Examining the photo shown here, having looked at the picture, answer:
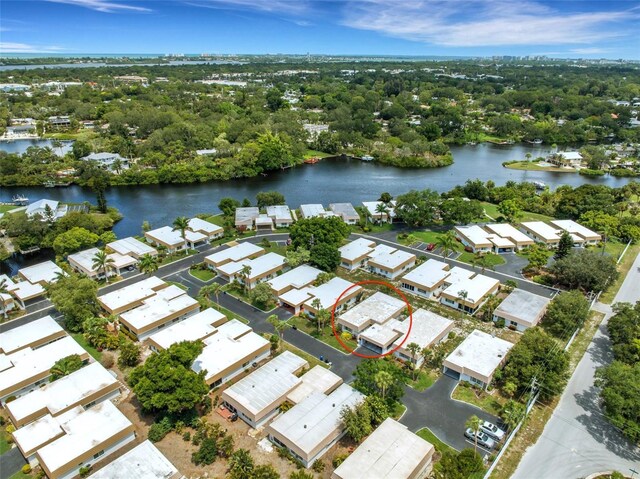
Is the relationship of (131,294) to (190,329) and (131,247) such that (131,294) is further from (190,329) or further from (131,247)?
(131,247)

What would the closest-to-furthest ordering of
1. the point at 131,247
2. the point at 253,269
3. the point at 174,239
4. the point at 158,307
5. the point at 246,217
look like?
the point at 158,307 < the point at 253,269 < the point at 131,247 < the point at 174,239 < the point at 246,217

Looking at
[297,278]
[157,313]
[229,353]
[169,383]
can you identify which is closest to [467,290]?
[297,278]

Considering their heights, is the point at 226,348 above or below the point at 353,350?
above

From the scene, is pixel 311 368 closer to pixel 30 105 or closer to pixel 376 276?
pixel 376 276

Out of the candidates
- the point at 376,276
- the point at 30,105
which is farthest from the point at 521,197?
the point at 30,105

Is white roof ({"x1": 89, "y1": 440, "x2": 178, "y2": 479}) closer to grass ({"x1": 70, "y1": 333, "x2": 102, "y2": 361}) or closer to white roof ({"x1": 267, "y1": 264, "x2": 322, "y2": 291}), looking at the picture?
grass ({"x1": 70, "y1": 333, "x2": 102, "y2": 361})

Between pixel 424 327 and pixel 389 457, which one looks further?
pixel 424 327

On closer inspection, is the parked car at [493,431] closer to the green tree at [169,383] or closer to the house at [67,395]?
the green tree at [169,383]

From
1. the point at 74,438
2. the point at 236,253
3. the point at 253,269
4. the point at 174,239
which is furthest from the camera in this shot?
the point at 174,239
